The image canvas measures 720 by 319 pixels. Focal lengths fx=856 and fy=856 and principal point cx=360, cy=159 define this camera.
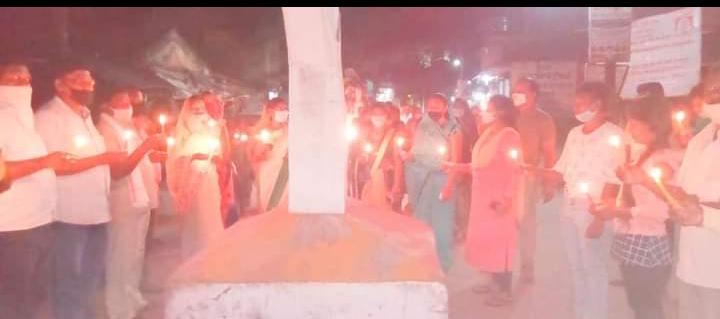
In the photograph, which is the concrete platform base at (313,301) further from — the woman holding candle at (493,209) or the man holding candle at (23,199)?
the man holding candle at (23,199)

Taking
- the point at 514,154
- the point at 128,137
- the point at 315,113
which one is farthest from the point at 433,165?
the point at 128,137

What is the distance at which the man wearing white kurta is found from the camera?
10.4 ft

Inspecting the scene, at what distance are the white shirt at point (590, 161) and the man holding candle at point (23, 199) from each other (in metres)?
1.99

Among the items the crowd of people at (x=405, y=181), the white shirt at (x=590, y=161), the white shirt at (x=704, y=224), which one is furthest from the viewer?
the white shirt at (x=590, y=161)

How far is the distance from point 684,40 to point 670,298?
104 cm

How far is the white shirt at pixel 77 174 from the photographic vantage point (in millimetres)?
3295

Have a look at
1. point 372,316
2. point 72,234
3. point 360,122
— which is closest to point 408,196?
point 360,122

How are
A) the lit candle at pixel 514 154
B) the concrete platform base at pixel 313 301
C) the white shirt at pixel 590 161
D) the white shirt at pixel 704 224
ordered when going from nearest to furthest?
the concrete platform base at pixel 313 301 < the white shirt at pixel 704 224 < the white shirt at pixel 590 161 < the lit candle at pixel 514 154

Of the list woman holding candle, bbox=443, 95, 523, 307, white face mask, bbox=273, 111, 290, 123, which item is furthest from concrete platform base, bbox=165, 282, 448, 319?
white face mask, bbox=273, 111, 290, 123

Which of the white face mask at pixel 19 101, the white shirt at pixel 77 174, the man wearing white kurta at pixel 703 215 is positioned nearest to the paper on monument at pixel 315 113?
the white shirt at pixel 77 174

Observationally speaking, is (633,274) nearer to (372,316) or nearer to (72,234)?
(372,316)

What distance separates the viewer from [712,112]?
322 cm

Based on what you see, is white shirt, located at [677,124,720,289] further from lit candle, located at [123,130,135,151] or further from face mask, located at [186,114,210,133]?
lit candle, located at [123,130,135,151]

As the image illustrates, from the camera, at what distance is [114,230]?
349 cm
